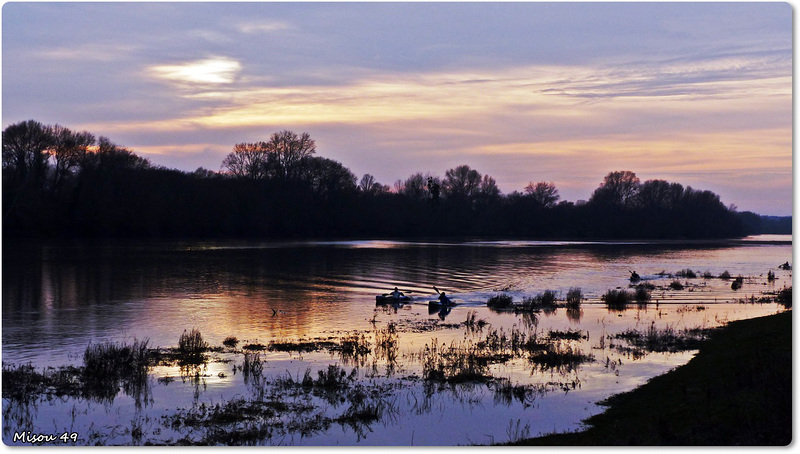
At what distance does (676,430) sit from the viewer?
46.2 ft

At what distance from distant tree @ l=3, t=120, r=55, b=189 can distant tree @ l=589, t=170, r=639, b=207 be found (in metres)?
136

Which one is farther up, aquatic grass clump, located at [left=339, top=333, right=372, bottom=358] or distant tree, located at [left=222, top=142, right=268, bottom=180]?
distant tree, located at [left=222, top=142, right=268, bottom=180]

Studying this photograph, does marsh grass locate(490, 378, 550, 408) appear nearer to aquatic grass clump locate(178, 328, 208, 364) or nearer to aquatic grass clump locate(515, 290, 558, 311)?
aquatic grass clump locate(178, 328, 208, 364)

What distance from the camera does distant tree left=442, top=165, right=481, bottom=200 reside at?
19125cm

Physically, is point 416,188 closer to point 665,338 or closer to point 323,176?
point 323,176

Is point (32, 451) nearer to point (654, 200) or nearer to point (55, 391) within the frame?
point (55, 391)

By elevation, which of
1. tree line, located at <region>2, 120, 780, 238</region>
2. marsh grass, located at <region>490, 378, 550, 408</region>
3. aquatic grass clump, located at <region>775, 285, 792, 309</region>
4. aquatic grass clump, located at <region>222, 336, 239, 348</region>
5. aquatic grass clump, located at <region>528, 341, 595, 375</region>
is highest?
tree line, located at <region>2, 120, 780, 238</region>

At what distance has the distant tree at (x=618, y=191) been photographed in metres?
184

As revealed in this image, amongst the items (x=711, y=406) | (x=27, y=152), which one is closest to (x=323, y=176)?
(x=27, y=152)

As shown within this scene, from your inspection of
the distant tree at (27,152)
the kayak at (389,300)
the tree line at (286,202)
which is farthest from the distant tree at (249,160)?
the kayak at (389,300)

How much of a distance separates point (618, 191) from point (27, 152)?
14269cm

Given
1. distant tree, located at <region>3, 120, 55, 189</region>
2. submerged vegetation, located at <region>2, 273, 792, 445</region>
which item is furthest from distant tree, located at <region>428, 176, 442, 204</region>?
submerged vegetation, located at <region>2, 273, 792, 445</region>

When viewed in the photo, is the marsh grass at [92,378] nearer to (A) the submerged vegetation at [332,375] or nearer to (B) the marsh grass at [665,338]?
(A) the submerged vegetation at [332,375]

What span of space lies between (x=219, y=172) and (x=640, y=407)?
153565 millimetres
